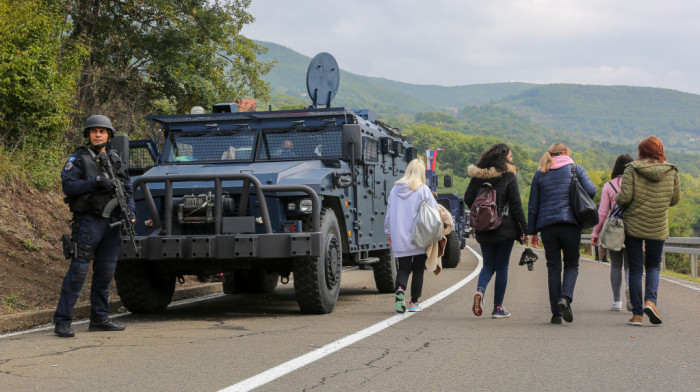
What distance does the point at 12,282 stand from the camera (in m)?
10.8

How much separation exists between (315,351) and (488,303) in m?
4.91

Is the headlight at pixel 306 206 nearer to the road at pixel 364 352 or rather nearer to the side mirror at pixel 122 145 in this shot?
the road at pixel 364 352

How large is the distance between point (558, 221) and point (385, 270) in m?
4.22

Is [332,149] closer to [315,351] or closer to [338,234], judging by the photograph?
[338,234]

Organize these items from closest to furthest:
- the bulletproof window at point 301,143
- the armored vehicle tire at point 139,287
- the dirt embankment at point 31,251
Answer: the armored vehicle tire at point 139,287 → the dirt embankment at point 31,251 → the bulletproof window at point 301,143

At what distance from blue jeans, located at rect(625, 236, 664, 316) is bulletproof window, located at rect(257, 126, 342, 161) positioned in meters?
3.68

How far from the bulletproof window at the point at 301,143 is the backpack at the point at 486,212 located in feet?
7.23

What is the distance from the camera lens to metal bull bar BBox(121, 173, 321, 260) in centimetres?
870

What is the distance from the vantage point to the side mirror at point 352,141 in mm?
9945

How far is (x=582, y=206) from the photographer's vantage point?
8.59 metres

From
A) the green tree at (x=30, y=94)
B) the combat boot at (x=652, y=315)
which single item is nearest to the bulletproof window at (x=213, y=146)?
the combat boot at (x=652, y=315)

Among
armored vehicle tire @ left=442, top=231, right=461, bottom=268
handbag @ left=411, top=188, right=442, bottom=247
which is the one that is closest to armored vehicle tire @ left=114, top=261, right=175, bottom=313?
handbag @ left=411, top=188, right=442, bottom=247

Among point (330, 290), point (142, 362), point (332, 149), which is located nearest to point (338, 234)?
point (330, 290)

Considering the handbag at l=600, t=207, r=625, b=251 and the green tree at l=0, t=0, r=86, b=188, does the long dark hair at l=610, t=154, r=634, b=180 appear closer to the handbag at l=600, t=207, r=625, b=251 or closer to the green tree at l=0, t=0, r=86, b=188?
the handbag at l=600, t=207, r=625, b=251
